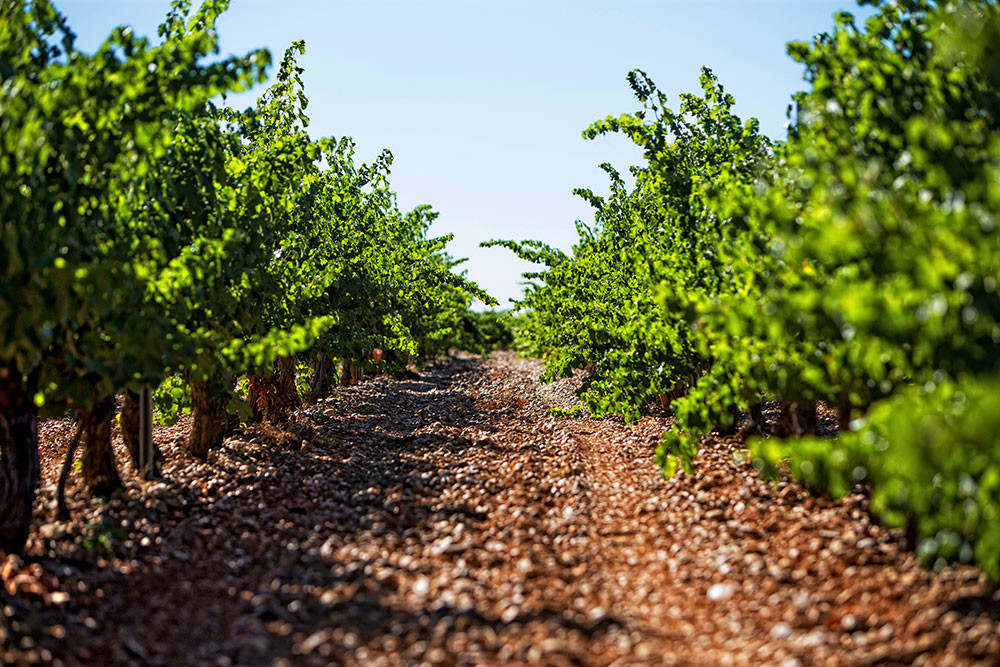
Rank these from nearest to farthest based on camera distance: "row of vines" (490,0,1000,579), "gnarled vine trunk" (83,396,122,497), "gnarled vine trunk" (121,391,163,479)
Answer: "row of vines" (490,0,1000,579) < "gnarled vine trunk" (83,396,122,497) < "gnarled vine trunk" (121,391,163,479)

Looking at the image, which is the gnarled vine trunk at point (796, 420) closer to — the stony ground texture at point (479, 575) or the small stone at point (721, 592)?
the stony ground texture at point (479, 575)

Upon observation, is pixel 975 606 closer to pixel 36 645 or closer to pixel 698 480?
pixel 698 480

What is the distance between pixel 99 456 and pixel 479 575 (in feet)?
18.2

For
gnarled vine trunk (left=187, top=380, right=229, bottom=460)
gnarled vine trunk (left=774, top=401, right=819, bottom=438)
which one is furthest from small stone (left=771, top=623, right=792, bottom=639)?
gnarled vine trunk (left=187, top=380, right=229, bottom=460)

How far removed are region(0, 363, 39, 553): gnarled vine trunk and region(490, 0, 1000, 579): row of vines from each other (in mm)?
6631

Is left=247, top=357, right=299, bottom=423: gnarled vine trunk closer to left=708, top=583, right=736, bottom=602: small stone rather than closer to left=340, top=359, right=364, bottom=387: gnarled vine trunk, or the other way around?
left=708, top=583, right=736, bottom=602: small stone

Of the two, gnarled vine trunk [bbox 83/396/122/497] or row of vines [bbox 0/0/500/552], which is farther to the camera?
gnarled vine trunk [bbox 83/396/122/497]

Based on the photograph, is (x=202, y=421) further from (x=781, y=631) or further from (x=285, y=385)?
(x=781, y=631)

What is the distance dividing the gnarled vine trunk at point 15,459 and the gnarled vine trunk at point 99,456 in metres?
1.73

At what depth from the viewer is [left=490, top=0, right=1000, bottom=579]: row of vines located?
180 inches

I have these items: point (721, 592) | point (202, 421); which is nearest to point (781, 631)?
point (721, 592)

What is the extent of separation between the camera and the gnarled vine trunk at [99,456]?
33.2 ft

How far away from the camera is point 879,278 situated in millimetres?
5844

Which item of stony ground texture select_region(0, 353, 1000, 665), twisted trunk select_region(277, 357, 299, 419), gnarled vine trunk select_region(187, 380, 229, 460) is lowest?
stony ground texture select_region(0, 353, 1000, 665)
